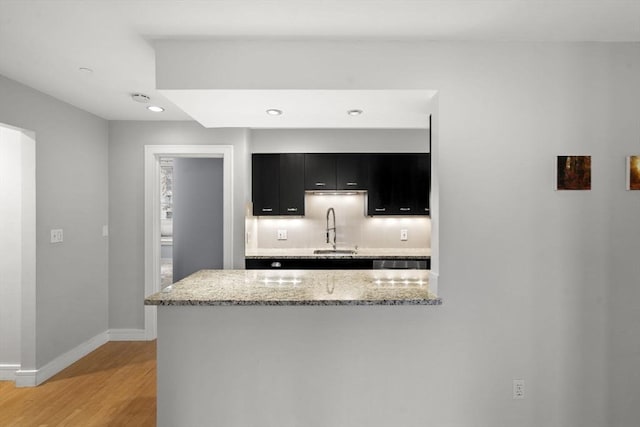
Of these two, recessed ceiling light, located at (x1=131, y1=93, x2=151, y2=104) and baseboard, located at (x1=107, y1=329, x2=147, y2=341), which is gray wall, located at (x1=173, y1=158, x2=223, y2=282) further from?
recessed ceiling light, located at (x1=131, y1=93, x2=151, y2=104)

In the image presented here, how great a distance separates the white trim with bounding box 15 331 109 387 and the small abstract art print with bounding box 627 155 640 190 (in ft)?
15.1

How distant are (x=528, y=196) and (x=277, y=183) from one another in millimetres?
2778

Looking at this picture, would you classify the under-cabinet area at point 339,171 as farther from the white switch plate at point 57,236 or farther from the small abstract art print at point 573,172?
the small abstract art print at point 573,172

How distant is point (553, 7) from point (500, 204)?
1049mm

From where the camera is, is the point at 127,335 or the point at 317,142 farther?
the point at 317,142

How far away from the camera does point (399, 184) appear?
174 inches

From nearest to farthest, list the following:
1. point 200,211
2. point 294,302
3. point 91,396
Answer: point 294,302, point 91,396, point 200,211

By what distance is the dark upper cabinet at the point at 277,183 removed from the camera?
4.39m

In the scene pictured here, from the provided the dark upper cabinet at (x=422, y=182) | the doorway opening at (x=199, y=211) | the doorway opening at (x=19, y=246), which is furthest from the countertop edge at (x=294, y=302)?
the doorway opening at (x=199, y=211)

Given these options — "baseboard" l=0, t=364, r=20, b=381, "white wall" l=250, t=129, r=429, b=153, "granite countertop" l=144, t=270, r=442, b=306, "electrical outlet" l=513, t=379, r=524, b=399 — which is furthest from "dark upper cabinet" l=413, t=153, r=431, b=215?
"baseboard" l=0, t=364, r=20, b=381

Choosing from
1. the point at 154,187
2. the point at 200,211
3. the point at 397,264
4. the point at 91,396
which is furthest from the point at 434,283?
the point at 200,211

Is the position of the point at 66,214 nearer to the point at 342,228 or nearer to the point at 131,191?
the point at 131,191

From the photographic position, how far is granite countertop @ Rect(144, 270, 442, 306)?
216cm

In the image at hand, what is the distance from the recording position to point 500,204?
7.41 ft
